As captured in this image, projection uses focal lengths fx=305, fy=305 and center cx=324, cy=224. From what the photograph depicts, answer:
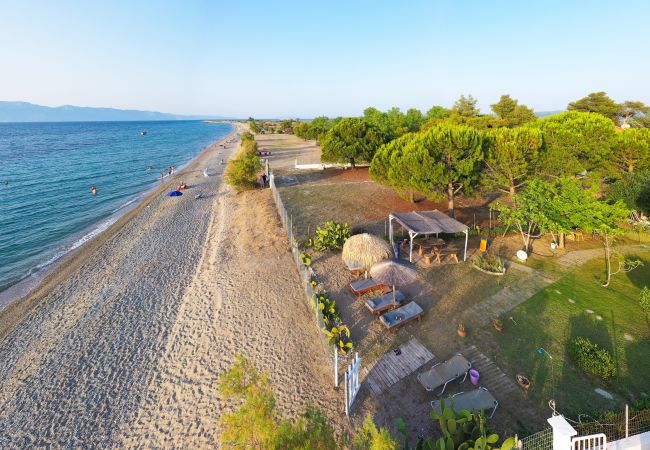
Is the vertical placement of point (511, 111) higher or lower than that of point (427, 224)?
higher

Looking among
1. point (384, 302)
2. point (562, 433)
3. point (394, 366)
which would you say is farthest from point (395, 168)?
point (562, 433)

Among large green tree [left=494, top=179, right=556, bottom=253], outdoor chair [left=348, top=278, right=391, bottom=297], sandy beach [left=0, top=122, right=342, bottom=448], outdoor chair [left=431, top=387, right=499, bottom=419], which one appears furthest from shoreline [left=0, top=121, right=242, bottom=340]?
large green tree [left=494, top=179, right=556, bottom=253]

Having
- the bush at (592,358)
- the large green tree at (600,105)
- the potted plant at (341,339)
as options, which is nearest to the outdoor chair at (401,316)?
the potted plant at (341,339)

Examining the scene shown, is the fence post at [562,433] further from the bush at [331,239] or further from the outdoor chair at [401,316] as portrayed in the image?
the bush at [331,239]

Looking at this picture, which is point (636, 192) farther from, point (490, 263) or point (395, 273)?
point (395, 273)

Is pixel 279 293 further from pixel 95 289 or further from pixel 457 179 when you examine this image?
pixel 457 179
